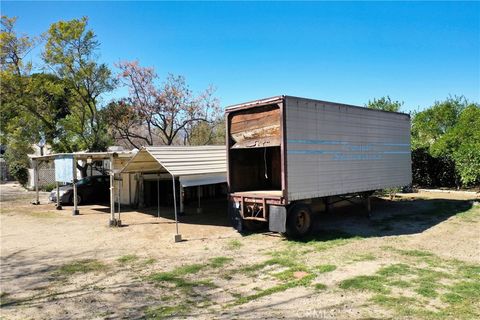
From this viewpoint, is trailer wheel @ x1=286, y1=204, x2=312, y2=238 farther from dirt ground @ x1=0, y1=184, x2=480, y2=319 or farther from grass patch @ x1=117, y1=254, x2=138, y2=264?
grass patch @ x1=117, y1=254, x2=138, y2=264

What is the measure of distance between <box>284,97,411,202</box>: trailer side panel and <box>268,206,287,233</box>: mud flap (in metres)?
0.47

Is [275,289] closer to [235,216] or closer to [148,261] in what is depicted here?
[148,261]

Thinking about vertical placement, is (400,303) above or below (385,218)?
below

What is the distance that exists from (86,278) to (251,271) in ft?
10.4

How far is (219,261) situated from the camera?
8.61 meters

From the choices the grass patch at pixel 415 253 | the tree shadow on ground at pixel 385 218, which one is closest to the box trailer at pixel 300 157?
the tree shadow on ground at pixel 385 218

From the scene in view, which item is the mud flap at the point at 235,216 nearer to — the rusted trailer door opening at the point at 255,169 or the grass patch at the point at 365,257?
the rusted trailer door opening at the point at 255,169

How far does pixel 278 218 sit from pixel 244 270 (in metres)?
2.67

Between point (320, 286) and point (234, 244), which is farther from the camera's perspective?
point (234, 244)

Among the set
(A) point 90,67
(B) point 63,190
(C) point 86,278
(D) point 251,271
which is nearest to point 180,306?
(D) point 251,271

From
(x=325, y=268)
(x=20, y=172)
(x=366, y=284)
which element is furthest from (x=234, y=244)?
(x=20, y=172)

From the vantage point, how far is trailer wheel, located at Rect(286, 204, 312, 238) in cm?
1048

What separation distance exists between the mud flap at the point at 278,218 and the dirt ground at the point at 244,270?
40cm

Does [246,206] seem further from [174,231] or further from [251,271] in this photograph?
[251,271]
